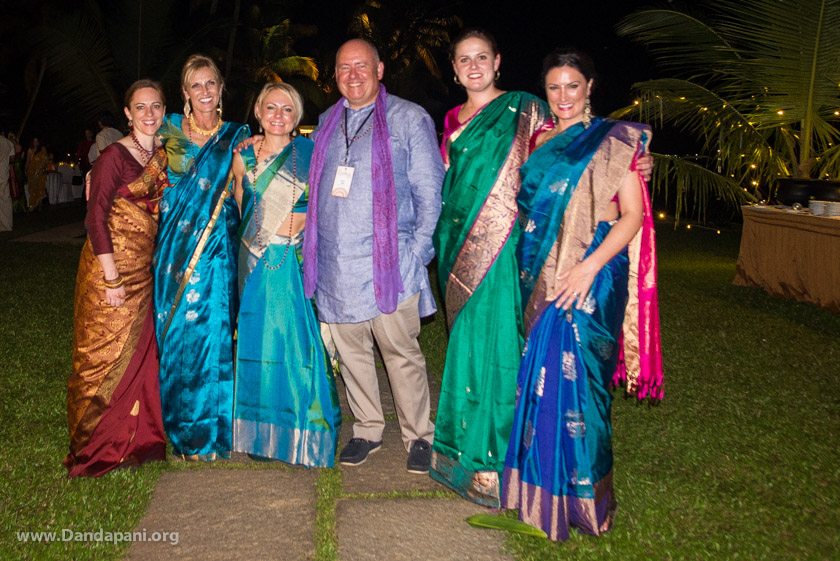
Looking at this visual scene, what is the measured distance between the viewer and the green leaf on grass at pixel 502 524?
115 inches

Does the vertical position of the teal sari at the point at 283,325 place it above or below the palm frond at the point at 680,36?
below

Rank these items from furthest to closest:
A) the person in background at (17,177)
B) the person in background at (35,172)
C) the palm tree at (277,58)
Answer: the palm tree at (277,58) → the person in background at (35,172) → the person in background at (17,177)

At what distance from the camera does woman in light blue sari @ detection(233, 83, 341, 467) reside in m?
3.57

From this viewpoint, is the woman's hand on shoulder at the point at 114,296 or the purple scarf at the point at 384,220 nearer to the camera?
the purple scarf at the point at 384,220

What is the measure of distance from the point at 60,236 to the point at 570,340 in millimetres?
12047

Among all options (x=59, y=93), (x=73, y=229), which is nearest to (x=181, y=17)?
(x=59, y=93)

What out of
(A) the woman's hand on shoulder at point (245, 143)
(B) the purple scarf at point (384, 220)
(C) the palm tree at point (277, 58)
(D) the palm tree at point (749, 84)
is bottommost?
(B) the purple scarf at point (384, 220)

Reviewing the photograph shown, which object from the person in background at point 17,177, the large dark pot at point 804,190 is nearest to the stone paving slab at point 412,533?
the large dark pot at point 804,190

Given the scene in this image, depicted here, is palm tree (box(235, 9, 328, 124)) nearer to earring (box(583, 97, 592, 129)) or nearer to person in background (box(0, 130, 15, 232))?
person in background (box(0, 130, 15, 232))

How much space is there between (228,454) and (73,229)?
39.1 feet

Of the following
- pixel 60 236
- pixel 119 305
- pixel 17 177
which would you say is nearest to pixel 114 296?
pixel 119 305

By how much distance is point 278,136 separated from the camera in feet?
11.8

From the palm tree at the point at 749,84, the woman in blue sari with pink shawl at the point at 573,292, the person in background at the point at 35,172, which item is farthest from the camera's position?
the person in background at the point at 35,172

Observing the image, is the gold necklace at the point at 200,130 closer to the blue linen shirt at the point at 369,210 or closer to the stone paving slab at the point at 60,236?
the blue linen shirt at the point at 369,210
